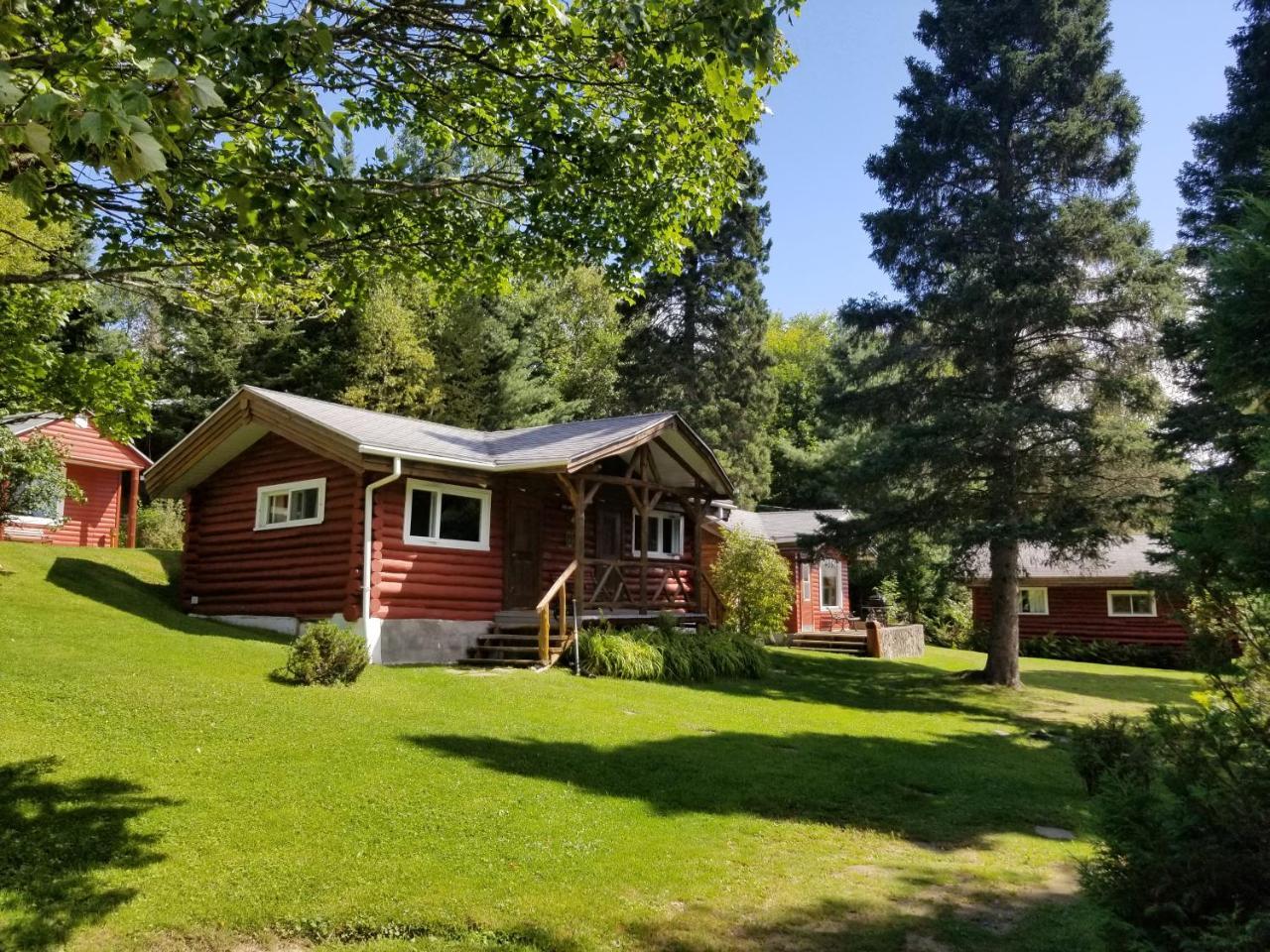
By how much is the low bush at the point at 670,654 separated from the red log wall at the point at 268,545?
4400 mm

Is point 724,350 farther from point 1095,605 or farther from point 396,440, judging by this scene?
point 396,440

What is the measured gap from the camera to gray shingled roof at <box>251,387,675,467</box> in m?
15.6

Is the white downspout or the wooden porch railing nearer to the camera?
the white downspout

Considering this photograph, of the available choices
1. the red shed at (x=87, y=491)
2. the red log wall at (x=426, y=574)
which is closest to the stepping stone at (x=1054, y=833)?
the red log wall at (x=426, y=574)

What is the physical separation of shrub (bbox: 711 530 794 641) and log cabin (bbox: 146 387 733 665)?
198 centimetres

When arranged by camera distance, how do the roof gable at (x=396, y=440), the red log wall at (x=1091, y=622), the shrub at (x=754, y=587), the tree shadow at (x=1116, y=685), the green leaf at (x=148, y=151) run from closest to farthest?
the green leaf at (x=148, y=151) → the roof gable at (x=396, y=440) → the tree shadow at (x=1116, y=685) → the shrub at (x=754, y=587) → the red log wall at (x=1091, y=622)

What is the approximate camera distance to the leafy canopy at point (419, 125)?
463 cm

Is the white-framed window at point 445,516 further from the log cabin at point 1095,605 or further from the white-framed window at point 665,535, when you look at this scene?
the log cabin at point 1095,605

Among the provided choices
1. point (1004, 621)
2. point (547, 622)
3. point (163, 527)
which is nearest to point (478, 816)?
point (547, 622)

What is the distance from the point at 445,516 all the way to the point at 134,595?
6494 millimetres

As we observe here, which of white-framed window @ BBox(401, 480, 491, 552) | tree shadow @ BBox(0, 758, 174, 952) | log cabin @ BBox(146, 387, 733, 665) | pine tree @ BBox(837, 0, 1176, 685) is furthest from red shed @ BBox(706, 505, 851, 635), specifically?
tree shadow @ BBox(0, 758, 174, 952)

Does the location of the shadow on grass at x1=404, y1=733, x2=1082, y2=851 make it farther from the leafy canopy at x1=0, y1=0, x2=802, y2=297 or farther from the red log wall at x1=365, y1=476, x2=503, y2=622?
the red log wall at x1=365, y1=476, x2=503, y2=622

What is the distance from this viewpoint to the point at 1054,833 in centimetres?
813

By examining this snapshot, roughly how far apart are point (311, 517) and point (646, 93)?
40.4ft
